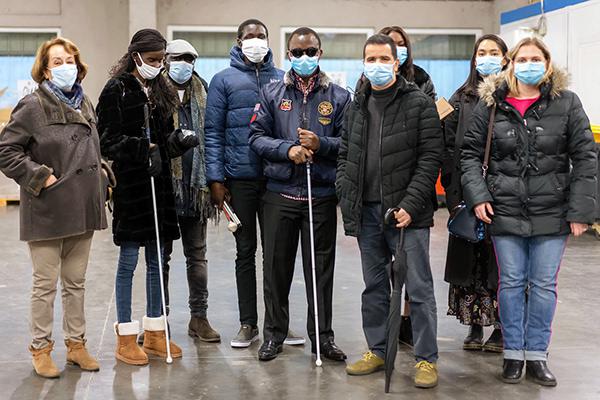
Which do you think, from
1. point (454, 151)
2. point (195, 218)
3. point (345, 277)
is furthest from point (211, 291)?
point (454, 151)

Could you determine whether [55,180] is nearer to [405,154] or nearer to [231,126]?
[231,126]

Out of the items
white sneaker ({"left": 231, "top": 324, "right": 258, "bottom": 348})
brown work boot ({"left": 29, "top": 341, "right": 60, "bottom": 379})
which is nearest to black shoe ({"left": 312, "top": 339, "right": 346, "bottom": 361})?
white sneaker ({"left": 231, "top": 324, "right": 258, "bottom": 348})

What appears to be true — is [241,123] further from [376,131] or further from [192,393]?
[192,393]

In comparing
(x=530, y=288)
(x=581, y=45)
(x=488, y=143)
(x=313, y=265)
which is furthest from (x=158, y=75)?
(x=581, y=45)

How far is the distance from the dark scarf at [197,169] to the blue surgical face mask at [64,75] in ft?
2.11

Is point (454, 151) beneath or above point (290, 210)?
above

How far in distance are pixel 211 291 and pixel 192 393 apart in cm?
234

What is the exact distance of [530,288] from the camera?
4148 mm

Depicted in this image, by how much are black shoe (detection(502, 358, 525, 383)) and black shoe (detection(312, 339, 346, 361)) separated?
81cm

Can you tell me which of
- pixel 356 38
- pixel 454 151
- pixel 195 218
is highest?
pixel 356 38

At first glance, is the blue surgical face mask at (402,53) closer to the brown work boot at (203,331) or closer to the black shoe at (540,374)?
the black shoe at (540,374)

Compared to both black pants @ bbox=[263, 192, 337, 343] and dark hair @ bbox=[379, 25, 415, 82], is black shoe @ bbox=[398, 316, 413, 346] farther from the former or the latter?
dark hair @ bbox=[379, 25, 415, 82]

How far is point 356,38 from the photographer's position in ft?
44.6

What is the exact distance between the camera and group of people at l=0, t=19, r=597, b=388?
4020 mm
